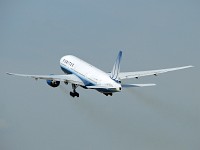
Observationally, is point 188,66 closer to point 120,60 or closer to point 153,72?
point 153,72

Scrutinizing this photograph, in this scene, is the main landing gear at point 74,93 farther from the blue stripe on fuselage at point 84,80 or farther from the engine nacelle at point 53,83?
the engine nacelle at point 53,83

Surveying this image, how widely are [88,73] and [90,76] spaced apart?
6.20 ft

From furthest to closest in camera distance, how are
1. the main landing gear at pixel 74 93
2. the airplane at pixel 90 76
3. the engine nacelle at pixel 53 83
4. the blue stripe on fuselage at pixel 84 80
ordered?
the main landing gear at pixel 74 93 < the engine nacelle at pixel 53 83 < the blue stripe on fuselage at pixel 84 80 < the airplane at pixel 90 76

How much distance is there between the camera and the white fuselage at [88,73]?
404 ft

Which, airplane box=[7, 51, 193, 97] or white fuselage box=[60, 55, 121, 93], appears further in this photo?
airplane box=[7, 51, 193, 97]

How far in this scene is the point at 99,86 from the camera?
12494 cm

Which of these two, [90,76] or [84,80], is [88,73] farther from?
[90,76]

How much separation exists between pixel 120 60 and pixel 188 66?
17.0m

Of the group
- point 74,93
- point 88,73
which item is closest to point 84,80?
point 88,73

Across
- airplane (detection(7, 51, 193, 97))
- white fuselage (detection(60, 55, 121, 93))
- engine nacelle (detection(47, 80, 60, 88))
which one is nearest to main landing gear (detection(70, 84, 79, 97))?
airplane (detection(7, 51, 193, 97))

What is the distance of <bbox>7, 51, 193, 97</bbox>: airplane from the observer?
4860 inches

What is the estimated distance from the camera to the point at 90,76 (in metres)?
131

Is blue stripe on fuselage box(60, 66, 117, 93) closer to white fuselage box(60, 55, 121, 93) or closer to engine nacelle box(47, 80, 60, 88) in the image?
white fuselage box(60, 55, 121, 93)

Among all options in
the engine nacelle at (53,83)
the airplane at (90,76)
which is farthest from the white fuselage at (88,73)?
the engine nacelle at (53,83)
